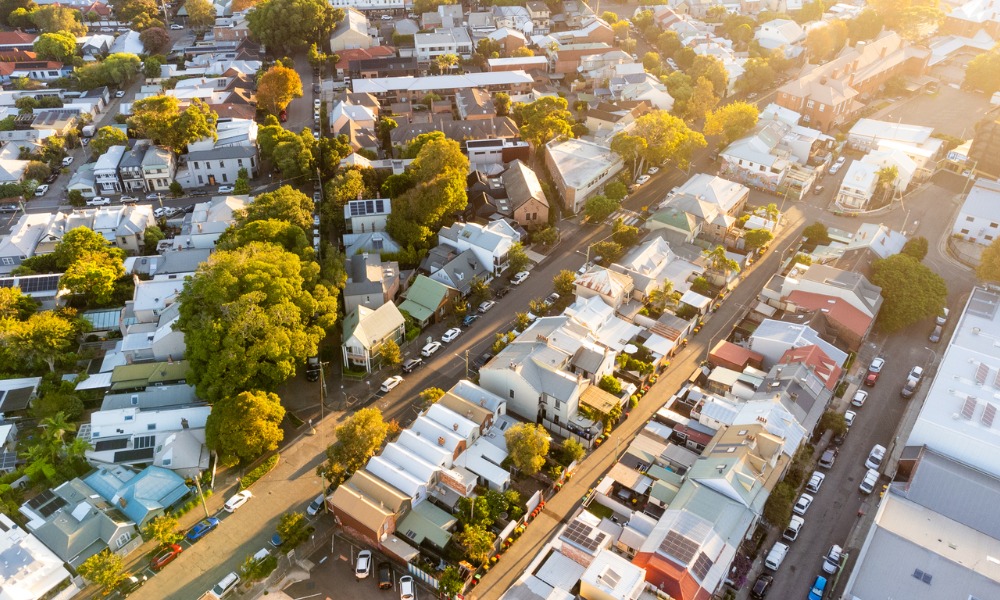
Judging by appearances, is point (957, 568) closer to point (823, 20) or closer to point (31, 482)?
point (31, 482)

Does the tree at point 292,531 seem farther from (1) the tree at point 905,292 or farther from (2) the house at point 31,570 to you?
(1) the tree at point 905,292

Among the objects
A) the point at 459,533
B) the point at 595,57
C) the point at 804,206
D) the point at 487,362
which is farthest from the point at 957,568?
the point at 595,57

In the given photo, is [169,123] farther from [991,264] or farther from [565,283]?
[991,264]

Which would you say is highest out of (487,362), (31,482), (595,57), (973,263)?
(595,57)

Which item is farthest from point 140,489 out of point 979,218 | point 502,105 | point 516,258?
point 979,218

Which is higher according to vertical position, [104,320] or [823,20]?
[823,20]

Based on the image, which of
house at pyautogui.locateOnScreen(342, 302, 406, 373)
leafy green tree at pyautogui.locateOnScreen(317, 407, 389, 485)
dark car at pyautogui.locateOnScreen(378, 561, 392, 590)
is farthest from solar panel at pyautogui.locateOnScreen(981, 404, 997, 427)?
house at pyautogui.locateOnScreen(342, 302, 406, 373)
